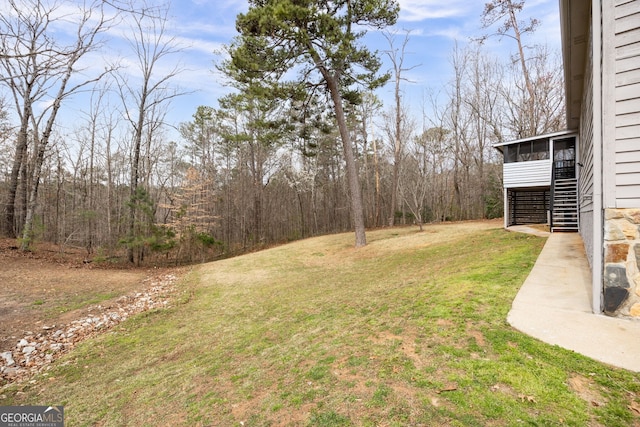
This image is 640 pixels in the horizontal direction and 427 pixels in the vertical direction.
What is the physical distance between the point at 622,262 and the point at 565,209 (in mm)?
6836

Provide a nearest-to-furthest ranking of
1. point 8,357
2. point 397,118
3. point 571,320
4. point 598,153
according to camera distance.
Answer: point 571,320, point 598,153, point 8,357, point 397,118

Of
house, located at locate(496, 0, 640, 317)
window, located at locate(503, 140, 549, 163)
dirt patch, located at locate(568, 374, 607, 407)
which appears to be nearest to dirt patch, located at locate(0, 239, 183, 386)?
dirt patch, located at locate(568, 374, 607, 407)

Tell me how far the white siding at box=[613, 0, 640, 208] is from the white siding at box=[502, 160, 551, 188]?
26.5ft

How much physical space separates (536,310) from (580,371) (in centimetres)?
114

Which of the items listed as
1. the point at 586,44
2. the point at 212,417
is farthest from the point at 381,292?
the point at 586,44

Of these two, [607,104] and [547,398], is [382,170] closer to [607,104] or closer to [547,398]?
[607,104]

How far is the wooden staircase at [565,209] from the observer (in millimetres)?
8383

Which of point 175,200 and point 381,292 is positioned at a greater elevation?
point 175,200

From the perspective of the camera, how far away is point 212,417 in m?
2.38

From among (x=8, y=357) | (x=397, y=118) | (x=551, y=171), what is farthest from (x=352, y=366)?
(x=397, y=118)

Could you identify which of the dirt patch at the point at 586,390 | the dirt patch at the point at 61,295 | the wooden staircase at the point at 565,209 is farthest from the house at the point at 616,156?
the dirt patch at the point at 61,295

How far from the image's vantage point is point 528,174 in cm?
1026

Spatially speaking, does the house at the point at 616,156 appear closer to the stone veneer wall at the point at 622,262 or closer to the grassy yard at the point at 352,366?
the stone veneer wall at the point at 622,262

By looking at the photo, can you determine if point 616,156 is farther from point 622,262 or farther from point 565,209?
point 565,209
